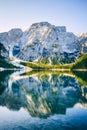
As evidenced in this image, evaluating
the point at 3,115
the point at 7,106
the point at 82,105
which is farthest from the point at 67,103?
the point at 3,115

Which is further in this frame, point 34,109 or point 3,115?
point 34,109

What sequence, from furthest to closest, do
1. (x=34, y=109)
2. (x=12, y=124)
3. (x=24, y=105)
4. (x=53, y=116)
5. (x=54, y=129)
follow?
(x=24, y=105) → (x=34, y=109) → (x=53, y=116) → (x=12, y=124) → (x=54, y=129)

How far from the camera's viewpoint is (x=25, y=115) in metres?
45.8

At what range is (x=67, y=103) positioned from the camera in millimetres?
60344

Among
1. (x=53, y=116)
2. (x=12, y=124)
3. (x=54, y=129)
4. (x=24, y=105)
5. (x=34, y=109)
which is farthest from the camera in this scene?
(x=24, y=105)

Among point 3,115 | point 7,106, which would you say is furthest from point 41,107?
point 3,115

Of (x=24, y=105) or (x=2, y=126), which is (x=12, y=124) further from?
(x=24, y=105)

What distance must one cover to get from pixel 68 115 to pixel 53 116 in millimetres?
2769

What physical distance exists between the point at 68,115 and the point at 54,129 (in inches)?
414

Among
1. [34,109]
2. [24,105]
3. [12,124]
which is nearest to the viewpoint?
[12,124]

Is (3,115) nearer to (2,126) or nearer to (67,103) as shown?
(2,126)

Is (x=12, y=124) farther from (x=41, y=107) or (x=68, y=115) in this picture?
(x=41, y=107)

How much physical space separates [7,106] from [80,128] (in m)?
22.4

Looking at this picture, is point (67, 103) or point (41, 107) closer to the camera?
point (41, 107)
